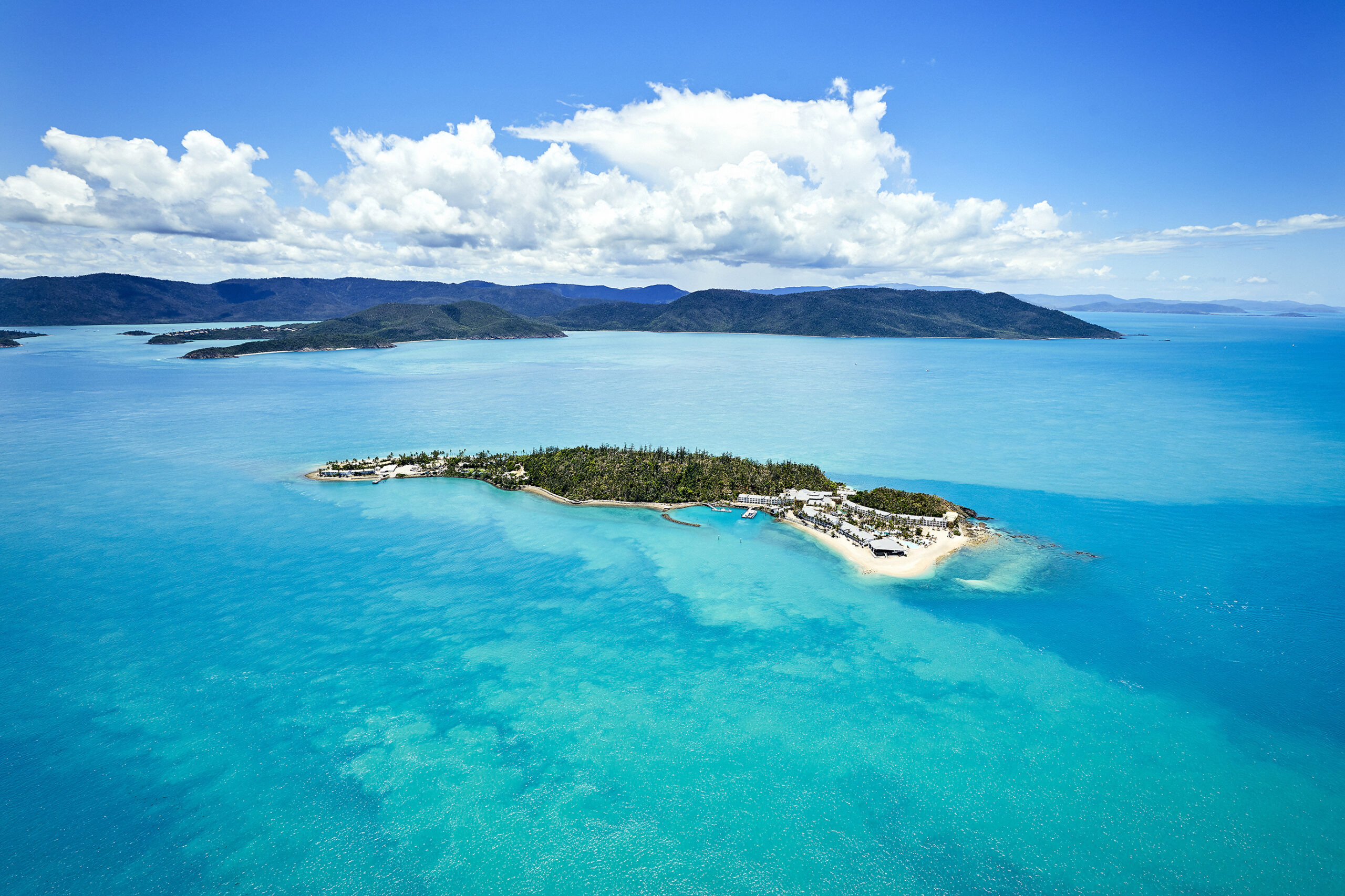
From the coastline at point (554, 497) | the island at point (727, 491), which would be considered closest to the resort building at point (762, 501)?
the island at point (727, 491)

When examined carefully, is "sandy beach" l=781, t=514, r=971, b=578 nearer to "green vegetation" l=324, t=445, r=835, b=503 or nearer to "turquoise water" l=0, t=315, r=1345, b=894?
"turquoise water" l=0, t=315, r=1345, b=894

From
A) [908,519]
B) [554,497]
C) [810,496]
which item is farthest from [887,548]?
[554,497]

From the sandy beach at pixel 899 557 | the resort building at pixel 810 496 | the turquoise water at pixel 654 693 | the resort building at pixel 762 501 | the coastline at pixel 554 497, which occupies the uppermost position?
the resort building at pixel 810 496

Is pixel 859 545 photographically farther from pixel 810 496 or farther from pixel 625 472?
pixel 625 472

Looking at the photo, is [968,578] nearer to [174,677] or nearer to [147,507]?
[174,677]

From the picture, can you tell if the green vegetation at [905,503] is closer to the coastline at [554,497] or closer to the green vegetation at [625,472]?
the green vegetation at [625,472]

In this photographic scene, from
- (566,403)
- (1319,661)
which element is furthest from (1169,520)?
(566,403)
